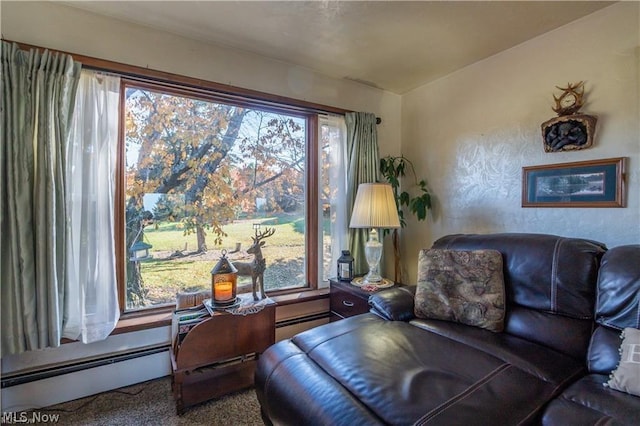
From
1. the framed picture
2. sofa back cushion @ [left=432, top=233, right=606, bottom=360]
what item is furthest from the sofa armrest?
the framed picture

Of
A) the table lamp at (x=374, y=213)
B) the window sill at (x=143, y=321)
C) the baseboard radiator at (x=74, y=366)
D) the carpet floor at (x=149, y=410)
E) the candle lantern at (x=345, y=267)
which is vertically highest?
the table lamp at (x=374, y=213)

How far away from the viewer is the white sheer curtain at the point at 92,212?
1.73 m

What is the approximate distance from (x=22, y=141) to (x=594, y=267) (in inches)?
120

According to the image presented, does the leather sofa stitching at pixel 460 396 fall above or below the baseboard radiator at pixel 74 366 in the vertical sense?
above

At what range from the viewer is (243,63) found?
228 cm

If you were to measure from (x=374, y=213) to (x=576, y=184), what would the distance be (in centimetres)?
129

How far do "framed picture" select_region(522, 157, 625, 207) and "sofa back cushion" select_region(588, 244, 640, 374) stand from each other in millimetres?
470

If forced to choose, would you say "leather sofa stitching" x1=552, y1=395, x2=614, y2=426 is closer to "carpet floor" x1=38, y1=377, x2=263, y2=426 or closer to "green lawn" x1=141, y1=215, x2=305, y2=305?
"carpet floor" x1=38, y1=377, x2=263, y2=426

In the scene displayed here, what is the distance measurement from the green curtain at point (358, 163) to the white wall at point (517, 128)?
0.53 metres

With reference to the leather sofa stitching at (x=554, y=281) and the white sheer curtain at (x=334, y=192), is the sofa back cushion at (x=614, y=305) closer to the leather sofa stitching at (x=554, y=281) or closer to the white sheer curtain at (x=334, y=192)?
the leather sofa stitching at (x=554, y=281)

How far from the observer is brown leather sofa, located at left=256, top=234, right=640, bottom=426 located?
3.32 feet

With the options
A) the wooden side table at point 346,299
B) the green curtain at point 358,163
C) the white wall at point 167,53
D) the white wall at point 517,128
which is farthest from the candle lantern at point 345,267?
the white wall at point 167,53

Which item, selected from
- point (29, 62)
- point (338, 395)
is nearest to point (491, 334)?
point (338, 395)

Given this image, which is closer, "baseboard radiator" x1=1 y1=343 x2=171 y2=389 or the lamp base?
"baseboard radiator" x1=1 y1=343 x2=171 y2=389
